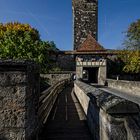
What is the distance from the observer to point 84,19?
5309cm

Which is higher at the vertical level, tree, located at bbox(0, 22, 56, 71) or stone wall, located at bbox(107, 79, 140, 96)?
tree, located at bbox(0, 22, 56, 71)

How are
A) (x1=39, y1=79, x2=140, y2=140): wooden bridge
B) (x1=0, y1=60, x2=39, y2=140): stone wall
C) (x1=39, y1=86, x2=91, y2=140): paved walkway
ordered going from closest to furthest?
(x1=39, y1=79, x2=140, y2=140): wooden bridge < (x1=0, y1=60, x2=39, y2=140): stone wall < (x1=39, y1=86, x2=91, y2=140): paved walkway

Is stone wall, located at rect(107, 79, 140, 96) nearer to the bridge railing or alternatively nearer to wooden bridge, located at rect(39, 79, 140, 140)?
the bridge railing

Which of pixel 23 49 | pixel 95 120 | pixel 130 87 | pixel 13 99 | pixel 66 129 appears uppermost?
pixel 23 49

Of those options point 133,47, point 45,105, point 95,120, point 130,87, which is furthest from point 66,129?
point 133,47

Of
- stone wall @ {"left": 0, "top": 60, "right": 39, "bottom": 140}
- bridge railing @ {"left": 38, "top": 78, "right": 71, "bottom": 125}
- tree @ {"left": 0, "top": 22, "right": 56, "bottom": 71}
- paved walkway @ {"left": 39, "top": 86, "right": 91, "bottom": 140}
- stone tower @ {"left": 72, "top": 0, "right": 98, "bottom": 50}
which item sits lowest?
paved walkway @ {"left": 39, "top": 86, "right": 91, "bottom": 140}

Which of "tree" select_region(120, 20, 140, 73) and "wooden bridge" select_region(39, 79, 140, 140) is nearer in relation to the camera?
"wooden bridge" select_region(39, 79, 140, 140)

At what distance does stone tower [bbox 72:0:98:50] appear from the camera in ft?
171

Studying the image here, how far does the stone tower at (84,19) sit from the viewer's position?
52000 millimetres

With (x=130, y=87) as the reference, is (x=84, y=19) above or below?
above

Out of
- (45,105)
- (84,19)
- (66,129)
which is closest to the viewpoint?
(66,129)

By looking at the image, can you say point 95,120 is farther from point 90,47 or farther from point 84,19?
point 84,19

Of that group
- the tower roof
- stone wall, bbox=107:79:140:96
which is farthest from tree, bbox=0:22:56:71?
stone wall, bbox=107:79:140:96

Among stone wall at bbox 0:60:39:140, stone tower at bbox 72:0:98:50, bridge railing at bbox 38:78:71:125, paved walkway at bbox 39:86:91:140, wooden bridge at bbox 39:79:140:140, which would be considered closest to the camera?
wooden bridge at bbox 39:79:140:140
